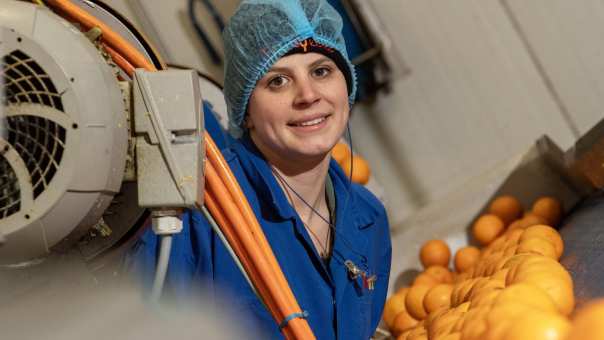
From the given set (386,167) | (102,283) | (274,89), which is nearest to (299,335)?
(102,283)

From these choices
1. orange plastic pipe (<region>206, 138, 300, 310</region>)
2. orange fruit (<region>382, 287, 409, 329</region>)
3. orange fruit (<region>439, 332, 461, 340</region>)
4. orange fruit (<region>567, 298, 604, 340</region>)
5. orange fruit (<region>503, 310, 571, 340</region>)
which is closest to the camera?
orange fruit (<region>567, 298, 604, 340</region>)

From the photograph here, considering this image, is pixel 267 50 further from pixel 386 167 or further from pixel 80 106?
pixel 386 167

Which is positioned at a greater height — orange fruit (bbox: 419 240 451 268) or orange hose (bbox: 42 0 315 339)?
orange hose (bbox: 42 0 315 339)

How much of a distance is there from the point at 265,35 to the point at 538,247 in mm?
777

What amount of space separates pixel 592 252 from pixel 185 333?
929mm

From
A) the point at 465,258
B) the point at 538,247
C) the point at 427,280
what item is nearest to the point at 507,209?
the point at 465,258

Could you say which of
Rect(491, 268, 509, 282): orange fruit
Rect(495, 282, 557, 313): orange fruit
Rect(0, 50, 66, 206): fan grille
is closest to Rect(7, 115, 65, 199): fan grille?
Rect(0, 50, 66, 206): fan grille

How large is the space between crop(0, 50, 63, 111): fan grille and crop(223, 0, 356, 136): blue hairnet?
570 mm

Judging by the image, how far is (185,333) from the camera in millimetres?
895

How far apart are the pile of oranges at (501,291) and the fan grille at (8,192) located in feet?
2.13

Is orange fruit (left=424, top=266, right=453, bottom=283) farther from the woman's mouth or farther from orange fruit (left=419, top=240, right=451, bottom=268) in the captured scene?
the woman's mouth

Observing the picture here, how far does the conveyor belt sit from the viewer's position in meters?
1.22

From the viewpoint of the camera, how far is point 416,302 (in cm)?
186

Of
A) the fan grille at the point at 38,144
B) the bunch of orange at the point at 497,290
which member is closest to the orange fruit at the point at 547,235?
the bunch of orange at the point at 497,290
